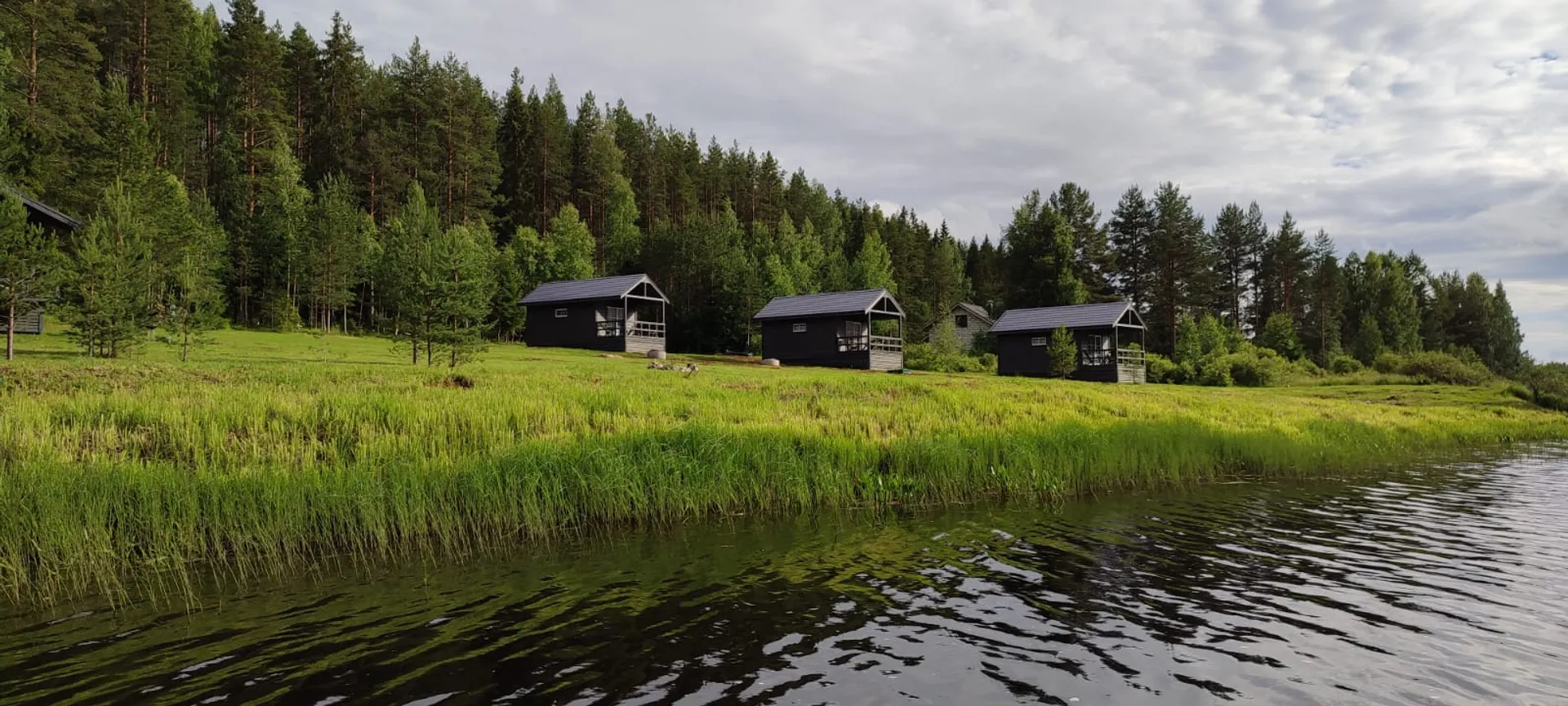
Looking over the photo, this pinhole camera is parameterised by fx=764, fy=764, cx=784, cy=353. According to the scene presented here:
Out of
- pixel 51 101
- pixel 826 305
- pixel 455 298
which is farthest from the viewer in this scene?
pixel 826 305

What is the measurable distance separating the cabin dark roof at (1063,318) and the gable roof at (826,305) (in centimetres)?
946

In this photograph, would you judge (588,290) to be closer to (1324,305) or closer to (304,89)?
(304,89)

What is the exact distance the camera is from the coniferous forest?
28422mm

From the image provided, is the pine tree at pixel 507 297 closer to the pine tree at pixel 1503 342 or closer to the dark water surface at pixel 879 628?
the dark water surface at pixel 879 628

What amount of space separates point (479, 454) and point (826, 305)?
3731 centimetres

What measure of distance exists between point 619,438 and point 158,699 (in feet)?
27.0

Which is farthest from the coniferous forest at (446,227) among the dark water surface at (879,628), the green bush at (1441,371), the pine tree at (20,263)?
the dark water surface at (879,628)

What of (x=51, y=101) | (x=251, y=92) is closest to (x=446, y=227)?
(x=251, y=92)

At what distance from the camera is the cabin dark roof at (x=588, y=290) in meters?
47.9

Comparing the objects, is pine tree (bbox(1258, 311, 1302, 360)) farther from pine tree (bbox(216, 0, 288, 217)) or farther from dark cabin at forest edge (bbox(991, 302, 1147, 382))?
pine tree (bbox(216, 0, 288, 217))

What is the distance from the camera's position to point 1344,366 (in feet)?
184

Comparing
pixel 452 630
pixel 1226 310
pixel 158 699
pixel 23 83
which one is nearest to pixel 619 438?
pixel 452 630

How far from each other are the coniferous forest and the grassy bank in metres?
5.51

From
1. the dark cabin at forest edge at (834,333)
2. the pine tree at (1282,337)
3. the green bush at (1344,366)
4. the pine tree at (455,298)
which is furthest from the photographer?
the pine tree at (1282,337)
